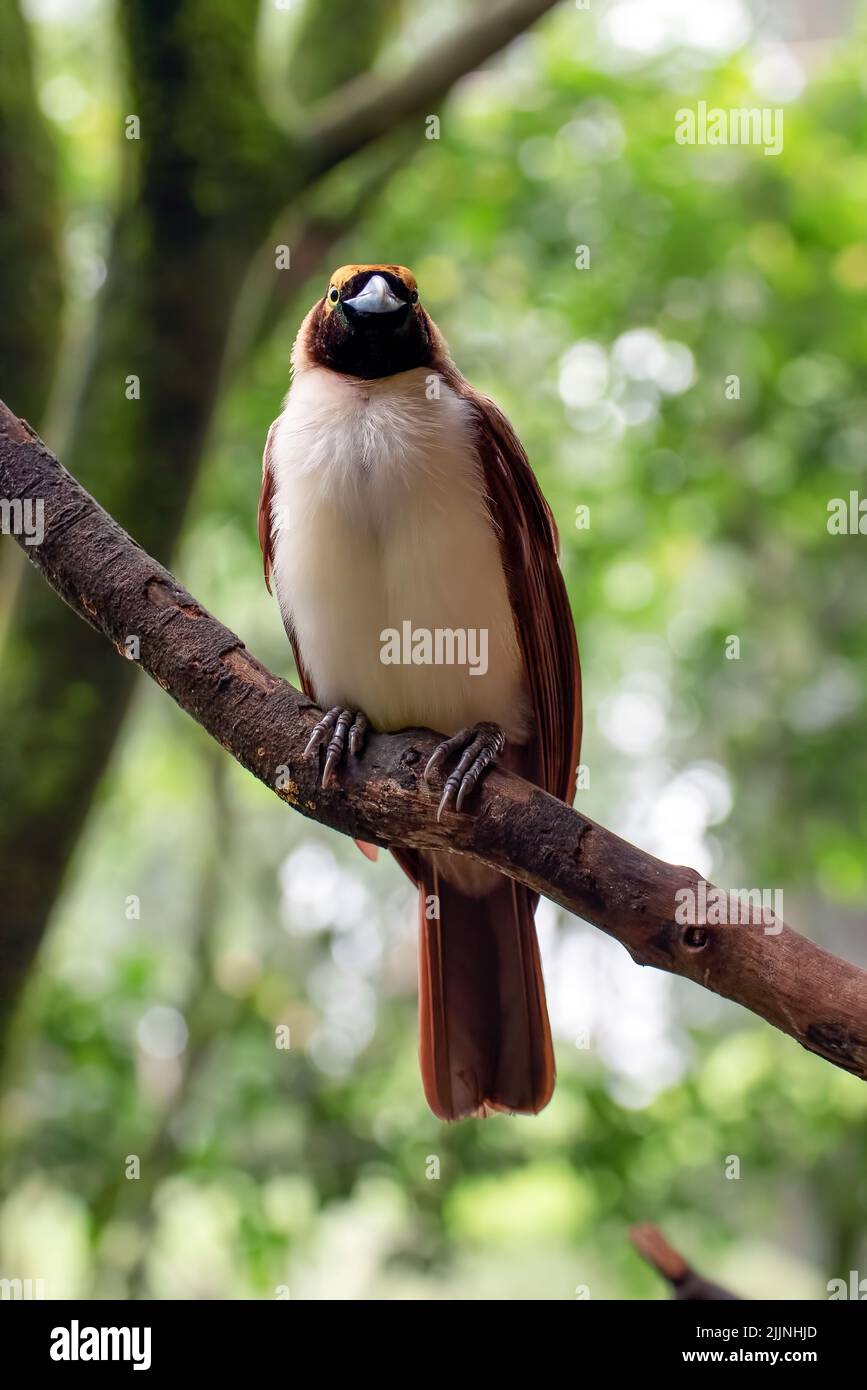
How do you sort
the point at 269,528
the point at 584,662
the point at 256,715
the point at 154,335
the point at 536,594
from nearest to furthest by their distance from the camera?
the point at 256,715
the point at 536,594
the point at 269,528
the point at 154,335
the point at 584,662

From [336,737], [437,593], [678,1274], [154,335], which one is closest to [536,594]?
[437,593]

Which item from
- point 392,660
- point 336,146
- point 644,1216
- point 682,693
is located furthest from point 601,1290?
point 336,146

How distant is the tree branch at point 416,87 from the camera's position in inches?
166

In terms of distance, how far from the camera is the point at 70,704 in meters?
3.92

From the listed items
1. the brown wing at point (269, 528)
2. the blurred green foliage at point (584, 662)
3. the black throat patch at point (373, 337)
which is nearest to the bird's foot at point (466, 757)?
the brown wing at point (269, 528)

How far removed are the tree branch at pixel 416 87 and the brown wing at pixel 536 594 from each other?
6.26ft

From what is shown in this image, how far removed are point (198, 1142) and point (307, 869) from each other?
1.62 metres

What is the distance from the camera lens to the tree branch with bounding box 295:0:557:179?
4.22m

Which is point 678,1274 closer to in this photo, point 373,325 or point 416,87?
point 373,325

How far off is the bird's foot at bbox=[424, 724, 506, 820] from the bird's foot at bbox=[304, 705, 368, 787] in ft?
0.47

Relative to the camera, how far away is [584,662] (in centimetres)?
628

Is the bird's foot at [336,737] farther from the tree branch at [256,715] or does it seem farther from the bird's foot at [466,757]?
the bird's foot at [466,757]

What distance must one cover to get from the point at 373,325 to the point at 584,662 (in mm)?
3846
